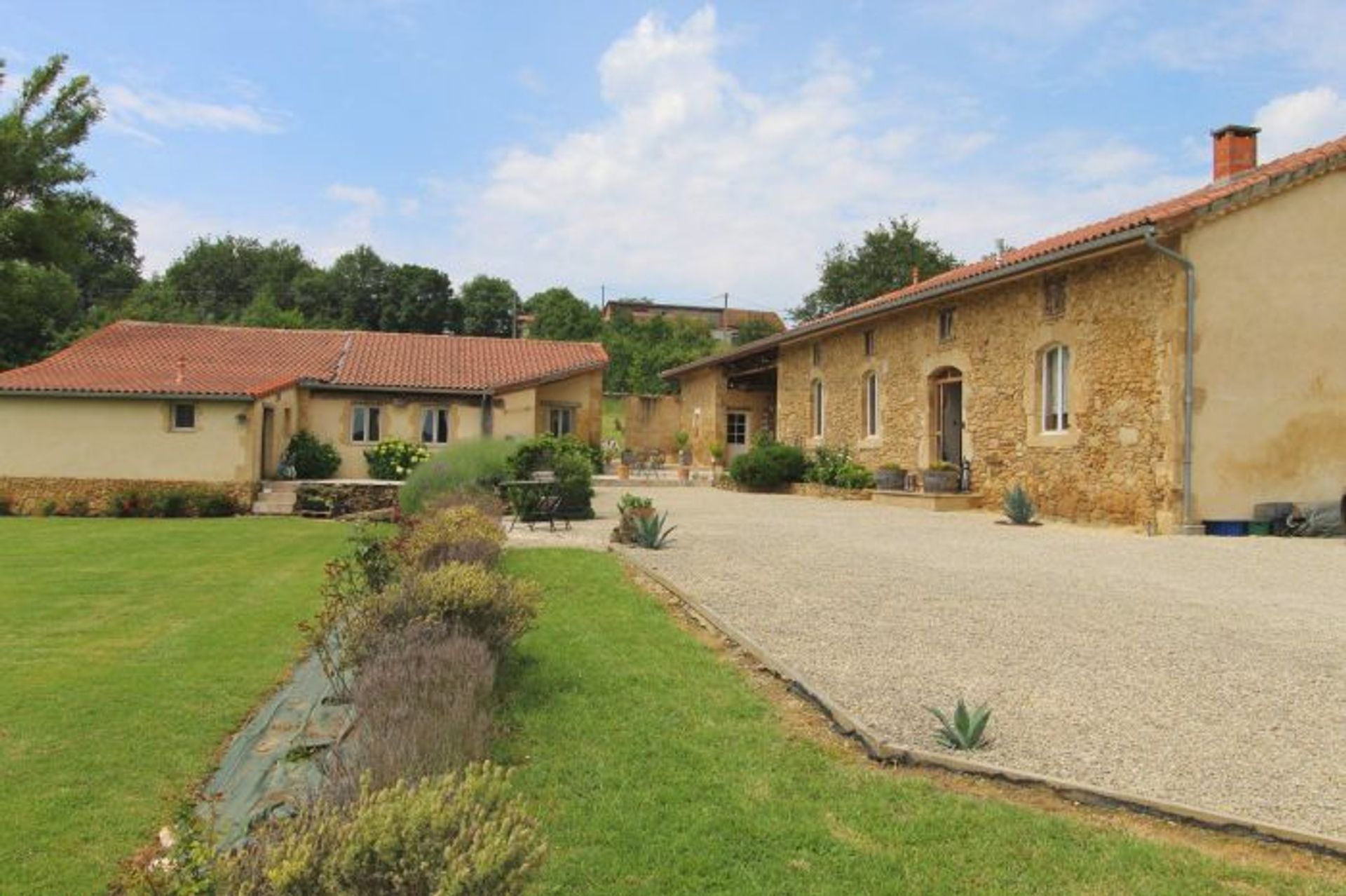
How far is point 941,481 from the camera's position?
18.6m

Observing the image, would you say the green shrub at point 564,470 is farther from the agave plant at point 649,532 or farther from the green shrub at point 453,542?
the green shrub at point 453,542

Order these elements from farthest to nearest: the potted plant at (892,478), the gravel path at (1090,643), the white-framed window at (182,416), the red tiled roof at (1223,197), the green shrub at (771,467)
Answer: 1. the green shrub at (771,467)
2. the potted plant at (892,478)
3. the white-framed window at (182,416)
4. the red tiled roof at (1223,197)
5. the gravel path at (1090,643)

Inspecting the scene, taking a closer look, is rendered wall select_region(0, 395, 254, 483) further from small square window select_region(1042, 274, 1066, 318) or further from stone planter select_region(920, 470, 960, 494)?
small square window select_region(1042, 274, 1066, 318)

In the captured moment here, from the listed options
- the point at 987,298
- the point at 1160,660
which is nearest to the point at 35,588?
the point at 1160,660

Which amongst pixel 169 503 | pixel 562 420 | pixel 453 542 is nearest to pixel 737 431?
pixel 562 420

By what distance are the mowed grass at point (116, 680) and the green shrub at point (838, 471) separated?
12799 millimetres

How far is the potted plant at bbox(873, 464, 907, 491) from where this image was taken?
2045 centimetres

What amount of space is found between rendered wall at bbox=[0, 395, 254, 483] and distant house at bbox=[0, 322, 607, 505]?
0.07 ft

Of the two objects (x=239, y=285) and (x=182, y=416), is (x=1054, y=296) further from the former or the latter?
(x=239, y=285)

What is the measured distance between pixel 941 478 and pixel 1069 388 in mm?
3431

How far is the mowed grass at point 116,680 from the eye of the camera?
12.3 feet

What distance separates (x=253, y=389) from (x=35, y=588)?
11187mm

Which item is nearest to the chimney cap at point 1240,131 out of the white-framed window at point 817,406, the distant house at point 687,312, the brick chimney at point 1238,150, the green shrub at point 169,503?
the brick chimney at point 1238,150

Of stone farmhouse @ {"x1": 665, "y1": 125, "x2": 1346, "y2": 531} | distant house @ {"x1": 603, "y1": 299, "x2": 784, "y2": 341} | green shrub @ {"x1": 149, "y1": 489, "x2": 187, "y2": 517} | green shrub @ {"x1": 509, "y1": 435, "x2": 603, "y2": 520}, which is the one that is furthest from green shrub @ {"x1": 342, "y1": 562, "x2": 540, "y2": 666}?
distant house @ {"x1": 603, "y1": 299, "x2": 784, "y2": 341}
